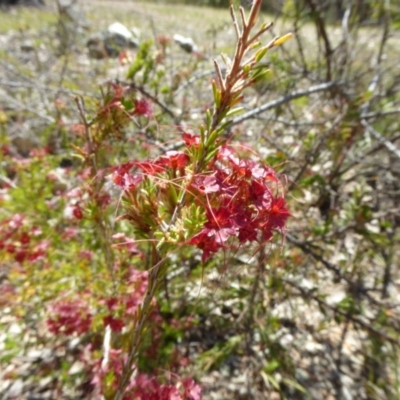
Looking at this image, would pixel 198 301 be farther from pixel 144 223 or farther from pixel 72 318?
pixel 144 223

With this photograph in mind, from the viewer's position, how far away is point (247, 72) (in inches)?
33.8

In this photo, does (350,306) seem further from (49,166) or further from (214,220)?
(49,166)

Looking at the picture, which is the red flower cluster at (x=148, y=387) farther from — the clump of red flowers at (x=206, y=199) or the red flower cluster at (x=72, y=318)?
the clump of red flowers at (x=206, y=199)

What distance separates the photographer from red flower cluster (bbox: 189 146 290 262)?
867 mm

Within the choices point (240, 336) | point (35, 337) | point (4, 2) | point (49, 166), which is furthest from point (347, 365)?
point (4, 2)

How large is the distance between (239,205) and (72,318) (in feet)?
4.93

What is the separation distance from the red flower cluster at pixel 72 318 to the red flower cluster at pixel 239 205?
54.9 inches

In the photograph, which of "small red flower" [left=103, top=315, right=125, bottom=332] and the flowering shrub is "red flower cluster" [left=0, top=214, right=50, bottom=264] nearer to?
the flowering shrub

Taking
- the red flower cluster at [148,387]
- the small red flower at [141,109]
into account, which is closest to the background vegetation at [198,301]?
the red flower cluster at [148,387]

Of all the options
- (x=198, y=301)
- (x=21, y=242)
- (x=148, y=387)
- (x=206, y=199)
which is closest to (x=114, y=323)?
(x=148, y=387)

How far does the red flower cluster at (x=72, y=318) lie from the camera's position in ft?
6.64

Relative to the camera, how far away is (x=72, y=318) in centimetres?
203

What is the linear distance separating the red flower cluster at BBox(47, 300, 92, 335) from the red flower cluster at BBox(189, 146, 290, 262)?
54.9 inches

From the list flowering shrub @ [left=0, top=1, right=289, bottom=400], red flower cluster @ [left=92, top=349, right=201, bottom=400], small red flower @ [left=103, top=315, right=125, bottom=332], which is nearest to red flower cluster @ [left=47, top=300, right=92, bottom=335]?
flowering shrub @ [left=0, top=1, right=289, bottom=400]
